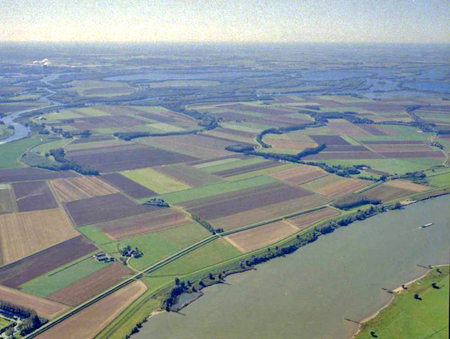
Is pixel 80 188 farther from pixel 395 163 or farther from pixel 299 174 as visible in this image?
pixel 395 163

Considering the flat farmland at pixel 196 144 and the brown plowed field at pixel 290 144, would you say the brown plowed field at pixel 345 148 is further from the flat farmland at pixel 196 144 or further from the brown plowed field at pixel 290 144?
the flat farmland at pixel 196 144

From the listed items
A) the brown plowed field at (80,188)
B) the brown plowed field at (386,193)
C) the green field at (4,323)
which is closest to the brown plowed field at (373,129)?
the brown plowed field at (386,193)

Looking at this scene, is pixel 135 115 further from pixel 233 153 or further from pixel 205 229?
pixel 205 229

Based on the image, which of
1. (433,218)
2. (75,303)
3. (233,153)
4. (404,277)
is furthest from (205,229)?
(233,153)

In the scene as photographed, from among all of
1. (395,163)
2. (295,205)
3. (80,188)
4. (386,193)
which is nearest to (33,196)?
(80,188)

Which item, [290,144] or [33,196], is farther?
[290,144]
